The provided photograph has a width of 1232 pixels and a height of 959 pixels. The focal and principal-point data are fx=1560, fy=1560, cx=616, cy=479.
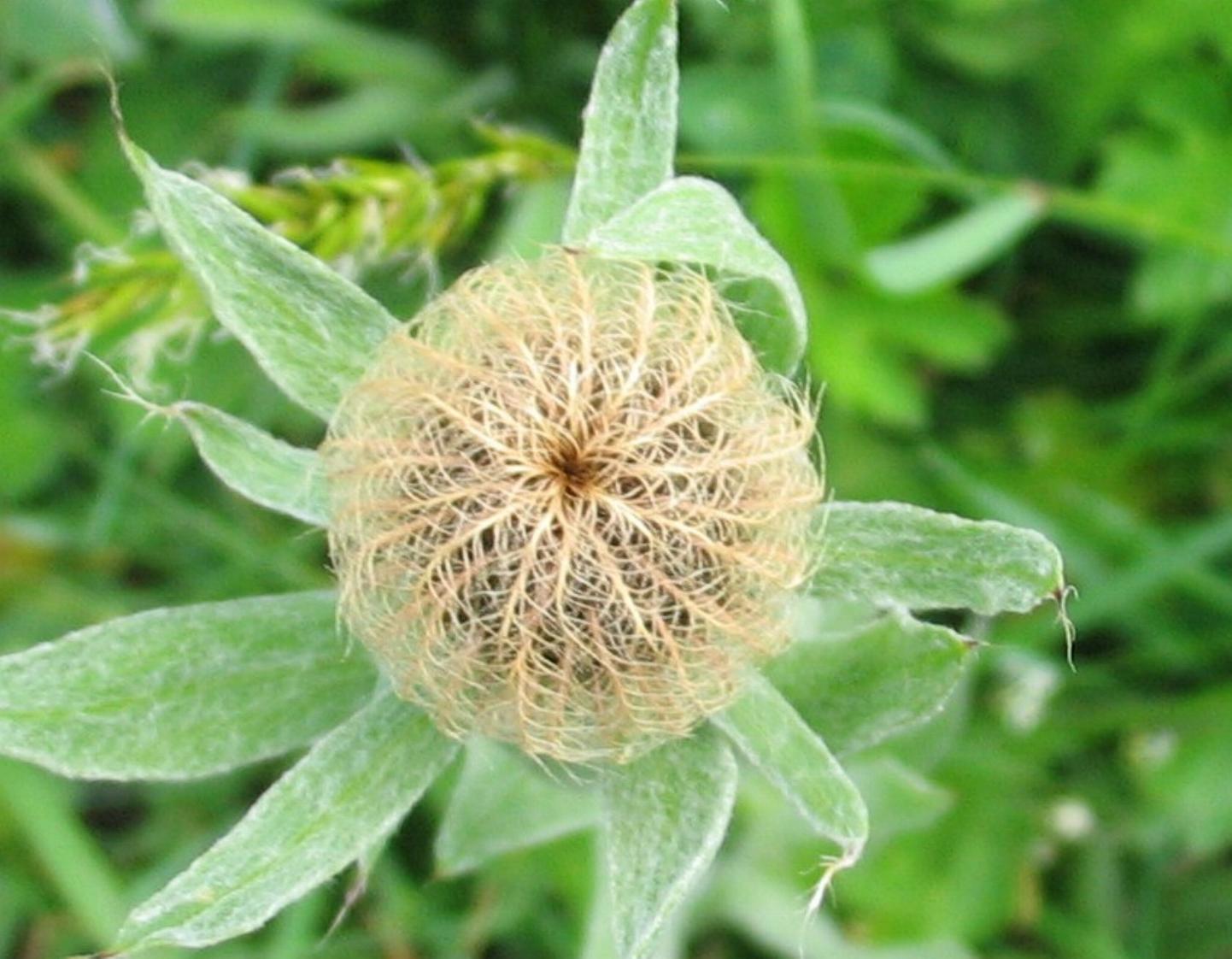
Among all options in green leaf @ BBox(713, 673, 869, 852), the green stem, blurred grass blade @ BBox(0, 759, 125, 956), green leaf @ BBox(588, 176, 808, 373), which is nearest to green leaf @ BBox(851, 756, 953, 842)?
green leaf @ BBox(713, 673, 869, 852)

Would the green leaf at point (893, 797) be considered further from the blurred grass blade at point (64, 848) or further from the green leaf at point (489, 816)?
the blurred grass blade at point (64, 848)

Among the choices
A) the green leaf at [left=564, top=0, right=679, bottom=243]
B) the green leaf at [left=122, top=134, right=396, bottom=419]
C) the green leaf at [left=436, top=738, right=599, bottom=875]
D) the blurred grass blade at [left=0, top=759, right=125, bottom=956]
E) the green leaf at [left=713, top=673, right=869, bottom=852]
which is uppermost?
the green leaf at [left=564, top=0, right=679, bottom=243]

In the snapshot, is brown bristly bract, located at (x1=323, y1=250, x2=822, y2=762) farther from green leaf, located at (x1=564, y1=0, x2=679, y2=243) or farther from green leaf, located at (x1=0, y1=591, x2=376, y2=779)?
green leaf, located at (x1=0, y1=591, x2=376, y2=779)

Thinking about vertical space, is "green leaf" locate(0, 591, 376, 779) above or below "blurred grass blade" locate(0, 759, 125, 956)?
above

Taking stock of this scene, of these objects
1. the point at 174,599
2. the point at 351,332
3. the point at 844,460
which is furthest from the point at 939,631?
the point at 174,599

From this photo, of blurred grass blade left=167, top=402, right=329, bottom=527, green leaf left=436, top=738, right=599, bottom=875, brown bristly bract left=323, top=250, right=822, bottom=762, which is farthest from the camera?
green leaf left=436, top=738, right=599, bottom=875

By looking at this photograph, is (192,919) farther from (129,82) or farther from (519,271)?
(129,82)

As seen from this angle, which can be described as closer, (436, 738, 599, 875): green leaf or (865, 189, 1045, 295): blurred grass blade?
(436, 738, 599, 875): green leaf
